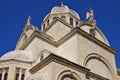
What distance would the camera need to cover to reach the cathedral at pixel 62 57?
661 inches

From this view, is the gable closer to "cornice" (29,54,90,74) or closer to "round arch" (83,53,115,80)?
"round arch" (83,53,115,80)

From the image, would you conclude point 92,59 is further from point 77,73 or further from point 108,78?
point 77,73

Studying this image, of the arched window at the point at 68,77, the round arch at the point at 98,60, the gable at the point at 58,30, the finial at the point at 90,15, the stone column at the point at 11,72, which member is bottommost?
the arched window at the point at 68,77

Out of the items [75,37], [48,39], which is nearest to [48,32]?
[48,39]

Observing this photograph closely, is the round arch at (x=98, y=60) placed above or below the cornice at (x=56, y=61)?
above

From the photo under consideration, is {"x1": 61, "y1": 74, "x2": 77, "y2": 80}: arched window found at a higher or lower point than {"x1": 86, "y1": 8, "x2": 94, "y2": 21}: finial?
lower

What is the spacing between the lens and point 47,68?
54.5 ft

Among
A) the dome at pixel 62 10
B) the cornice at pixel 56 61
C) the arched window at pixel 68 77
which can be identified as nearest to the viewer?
the cornice at pixel 56 61

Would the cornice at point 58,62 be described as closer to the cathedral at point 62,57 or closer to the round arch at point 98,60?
the cathedral at point 62,57

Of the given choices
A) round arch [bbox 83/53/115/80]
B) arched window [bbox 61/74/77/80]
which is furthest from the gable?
arched window [bbox 61/74/77/80]

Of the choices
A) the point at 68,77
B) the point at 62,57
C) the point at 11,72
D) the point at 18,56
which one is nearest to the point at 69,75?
the point at 68,77

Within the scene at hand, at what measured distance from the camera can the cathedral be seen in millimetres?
16797

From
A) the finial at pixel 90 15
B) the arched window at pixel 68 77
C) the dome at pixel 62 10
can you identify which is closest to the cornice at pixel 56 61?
the arched window at pixel 68 77

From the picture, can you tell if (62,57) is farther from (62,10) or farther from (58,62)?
(62,10)
